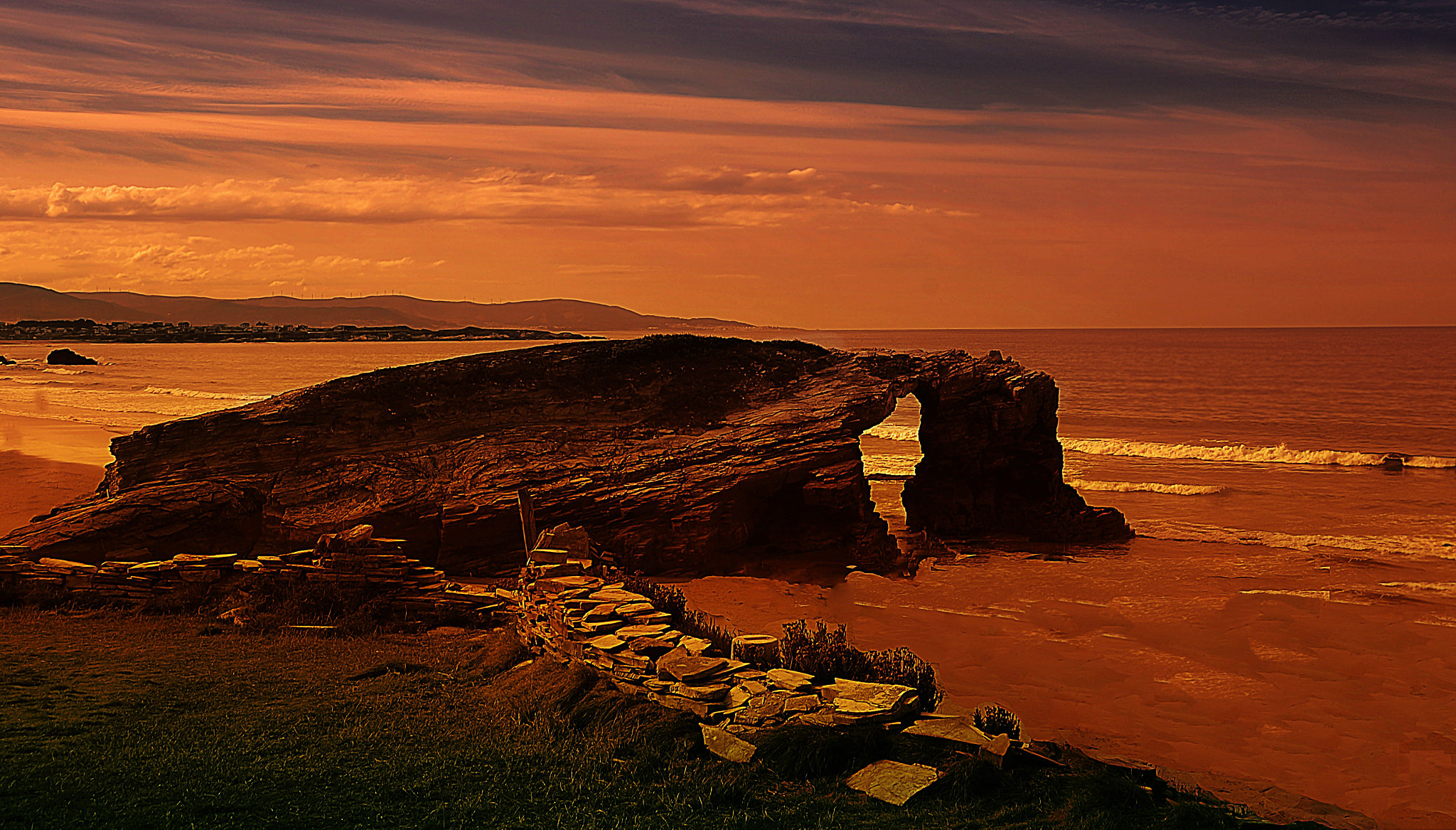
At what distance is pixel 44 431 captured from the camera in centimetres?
3412

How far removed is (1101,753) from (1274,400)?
178 ft

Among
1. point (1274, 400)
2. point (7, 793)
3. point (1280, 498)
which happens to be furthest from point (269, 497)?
point (1274, 400)

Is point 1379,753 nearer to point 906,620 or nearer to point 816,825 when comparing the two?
point 906,620

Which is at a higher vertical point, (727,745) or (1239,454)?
(1239,454)

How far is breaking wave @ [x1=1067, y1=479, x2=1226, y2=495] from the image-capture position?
84.3 ft

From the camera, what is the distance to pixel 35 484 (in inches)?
892

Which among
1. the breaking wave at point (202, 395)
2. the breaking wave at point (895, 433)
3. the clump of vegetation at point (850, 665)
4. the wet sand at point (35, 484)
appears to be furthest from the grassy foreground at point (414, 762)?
the breaking wave at point (202, 395)

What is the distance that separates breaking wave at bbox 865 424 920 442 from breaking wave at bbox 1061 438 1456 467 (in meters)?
5.98

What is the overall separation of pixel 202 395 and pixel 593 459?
47.3 metres

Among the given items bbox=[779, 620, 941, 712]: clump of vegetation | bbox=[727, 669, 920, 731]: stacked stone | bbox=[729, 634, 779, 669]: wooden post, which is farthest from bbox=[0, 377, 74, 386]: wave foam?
bbox=[727, 669, 920, 731]: stacked stone

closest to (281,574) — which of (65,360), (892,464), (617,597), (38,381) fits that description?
(617,597)

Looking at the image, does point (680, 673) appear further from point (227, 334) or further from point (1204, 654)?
point (227, 334)

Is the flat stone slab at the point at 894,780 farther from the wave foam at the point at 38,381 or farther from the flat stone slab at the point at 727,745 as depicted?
the wave foam at the point at 38,381

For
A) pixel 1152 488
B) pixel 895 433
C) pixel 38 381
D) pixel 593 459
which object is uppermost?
pixel 593 459
